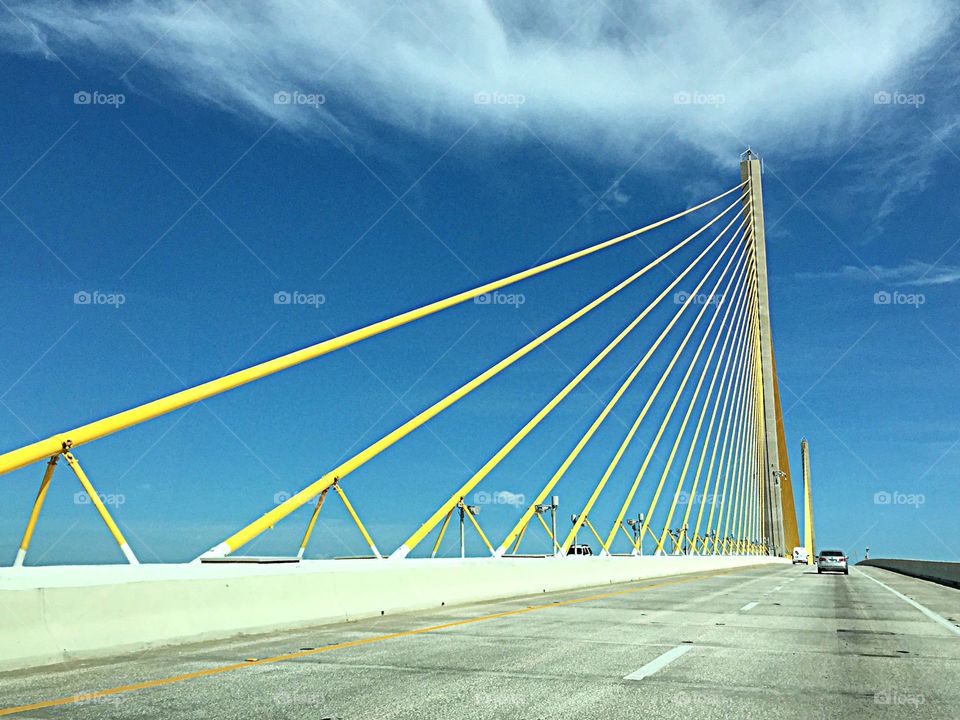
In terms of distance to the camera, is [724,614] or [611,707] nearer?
[611,707]

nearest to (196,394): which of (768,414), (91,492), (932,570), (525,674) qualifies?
(91,492)

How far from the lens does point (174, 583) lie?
953 cm

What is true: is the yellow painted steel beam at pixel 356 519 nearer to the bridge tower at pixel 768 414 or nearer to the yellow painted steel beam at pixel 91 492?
the yellow painted steel beam at pixel 91 492

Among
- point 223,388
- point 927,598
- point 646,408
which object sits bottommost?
point 927,598

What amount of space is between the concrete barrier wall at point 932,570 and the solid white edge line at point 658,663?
24.9 meters

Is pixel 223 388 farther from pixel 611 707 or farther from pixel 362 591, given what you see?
pixel 611 707

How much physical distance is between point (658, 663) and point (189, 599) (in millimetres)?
4890

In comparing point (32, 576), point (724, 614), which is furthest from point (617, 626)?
point (32, 576)

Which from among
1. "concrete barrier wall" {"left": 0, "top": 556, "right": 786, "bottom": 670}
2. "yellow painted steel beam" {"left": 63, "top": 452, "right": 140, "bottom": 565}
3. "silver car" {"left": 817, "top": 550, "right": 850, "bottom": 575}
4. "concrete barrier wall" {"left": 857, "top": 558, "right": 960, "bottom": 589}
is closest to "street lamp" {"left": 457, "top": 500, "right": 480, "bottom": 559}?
"concrete barrier wall" {"left": 0, "top": 556, "right": 786, "bottom": 670}

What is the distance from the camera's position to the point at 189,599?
976 centimetres

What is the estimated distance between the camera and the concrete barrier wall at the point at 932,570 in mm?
32369

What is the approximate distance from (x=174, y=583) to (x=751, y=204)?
47.1 metres

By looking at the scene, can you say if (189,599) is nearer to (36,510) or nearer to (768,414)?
(36,510)

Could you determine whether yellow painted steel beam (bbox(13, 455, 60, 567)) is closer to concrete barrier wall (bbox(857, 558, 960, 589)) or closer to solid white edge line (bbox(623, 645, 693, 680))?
solid white edge line (bbox(623, 645, 693, 680))
